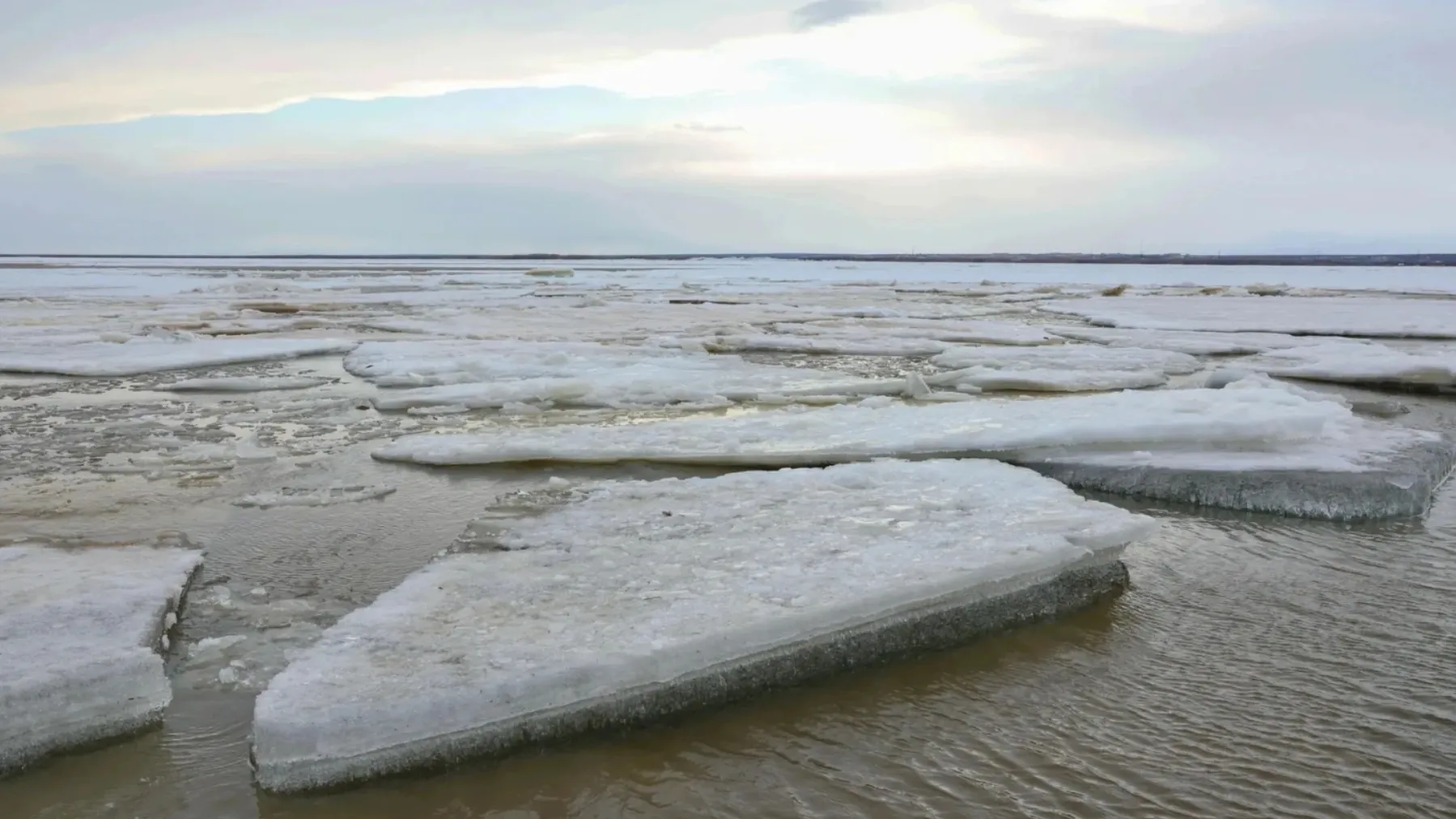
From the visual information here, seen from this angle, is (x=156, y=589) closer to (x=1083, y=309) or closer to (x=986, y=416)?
(x=986, y=416)

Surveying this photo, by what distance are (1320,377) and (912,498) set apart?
7.69 m

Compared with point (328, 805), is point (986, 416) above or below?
above

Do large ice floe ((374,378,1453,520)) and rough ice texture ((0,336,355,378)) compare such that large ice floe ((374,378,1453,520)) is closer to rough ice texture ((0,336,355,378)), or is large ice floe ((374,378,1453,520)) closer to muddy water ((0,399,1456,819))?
muddy water ((0,399,1456,819))

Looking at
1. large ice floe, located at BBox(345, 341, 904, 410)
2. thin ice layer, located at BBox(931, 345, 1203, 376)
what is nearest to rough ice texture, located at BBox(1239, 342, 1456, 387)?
thin ice layer, located at BBox(931, 345, 1203, 376)

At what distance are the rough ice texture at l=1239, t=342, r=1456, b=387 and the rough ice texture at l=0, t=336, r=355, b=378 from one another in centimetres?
1173

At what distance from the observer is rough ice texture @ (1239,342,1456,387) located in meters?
9.52

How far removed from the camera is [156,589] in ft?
11.5

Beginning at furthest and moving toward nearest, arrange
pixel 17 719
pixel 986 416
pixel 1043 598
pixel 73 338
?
pixel 73 338 < pixel 986 416 < pixel 1043 598 < pixel 17 719

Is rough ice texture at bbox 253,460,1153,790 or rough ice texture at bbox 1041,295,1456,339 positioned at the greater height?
rough ice texture at bbox 1041,295,1456,339

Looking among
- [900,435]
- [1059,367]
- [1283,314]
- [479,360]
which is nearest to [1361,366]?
[1059,367]

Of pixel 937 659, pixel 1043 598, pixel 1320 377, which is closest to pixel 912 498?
pixel 1043 598

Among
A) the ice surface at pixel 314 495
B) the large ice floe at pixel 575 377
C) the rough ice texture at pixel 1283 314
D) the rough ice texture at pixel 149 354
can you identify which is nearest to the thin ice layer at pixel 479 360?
the large ice floe at pixel 575 377

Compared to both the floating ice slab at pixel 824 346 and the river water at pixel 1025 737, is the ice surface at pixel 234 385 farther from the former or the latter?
the river water at pixel 1025 737

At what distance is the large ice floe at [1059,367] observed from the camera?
9.20m
